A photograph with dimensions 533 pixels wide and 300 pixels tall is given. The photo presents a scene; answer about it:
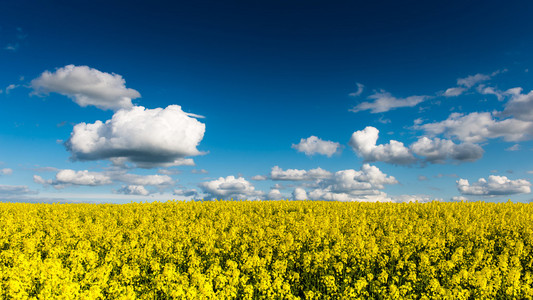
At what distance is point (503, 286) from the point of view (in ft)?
34.9

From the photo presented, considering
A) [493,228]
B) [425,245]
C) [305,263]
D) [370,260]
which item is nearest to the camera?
[305,263]

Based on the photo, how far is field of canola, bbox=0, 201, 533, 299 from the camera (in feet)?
31.2

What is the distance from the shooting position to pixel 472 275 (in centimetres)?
1056

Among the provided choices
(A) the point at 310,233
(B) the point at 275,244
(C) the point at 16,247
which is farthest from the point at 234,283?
(C) the point at 16,247

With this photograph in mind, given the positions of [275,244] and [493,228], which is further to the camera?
[493,228]

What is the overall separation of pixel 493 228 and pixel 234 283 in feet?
55.5

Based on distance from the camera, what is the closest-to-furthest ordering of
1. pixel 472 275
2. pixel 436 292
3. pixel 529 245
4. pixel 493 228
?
pixel 436 292 → pixel 472 275 → pixel 529 245 → pixel 493 228

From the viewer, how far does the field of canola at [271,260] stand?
9.51m

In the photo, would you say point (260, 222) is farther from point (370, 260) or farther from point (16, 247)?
point (16, 247)

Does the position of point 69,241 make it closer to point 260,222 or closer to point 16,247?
point 16,247

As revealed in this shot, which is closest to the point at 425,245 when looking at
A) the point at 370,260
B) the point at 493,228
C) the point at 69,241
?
the point at 370,260

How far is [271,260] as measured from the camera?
13.9 metres

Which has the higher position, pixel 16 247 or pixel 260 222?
pixel 260 222

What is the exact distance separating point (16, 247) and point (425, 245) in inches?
808
